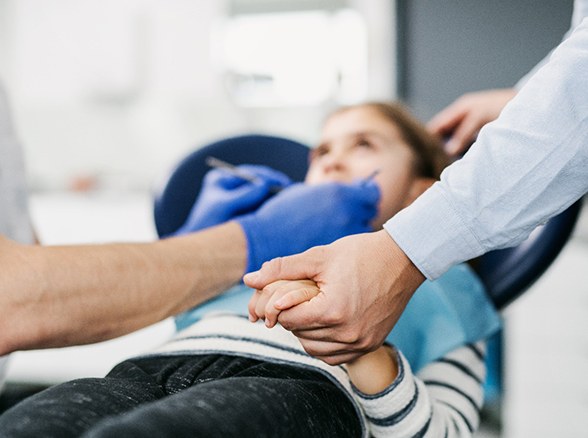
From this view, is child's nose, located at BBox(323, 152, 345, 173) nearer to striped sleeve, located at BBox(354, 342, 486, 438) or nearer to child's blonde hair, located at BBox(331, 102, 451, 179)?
child's blonde hair, located at BBox(331, 102, 451, 179)

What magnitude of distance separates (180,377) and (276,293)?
6.2 inches

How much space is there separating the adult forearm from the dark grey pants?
5 cm

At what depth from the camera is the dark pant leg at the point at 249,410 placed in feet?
1.44

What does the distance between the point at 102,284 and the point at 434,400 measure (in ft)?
1.17

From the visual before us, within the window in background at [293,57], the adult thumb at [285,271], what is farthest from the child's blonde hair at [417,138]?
the window in background at [293,57]

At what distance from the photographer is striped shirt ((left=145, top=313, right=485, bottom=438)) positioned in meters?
0.58

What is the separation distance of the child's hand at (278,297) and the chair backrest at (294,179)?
1.46 feet

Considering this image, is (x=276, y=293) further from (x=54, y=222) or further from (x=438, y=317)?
(x=54, y=222)

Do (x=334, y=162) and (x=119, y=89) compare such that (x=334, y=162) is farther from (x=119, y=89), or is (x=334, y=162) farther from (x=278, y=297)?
(x=119, y=89)

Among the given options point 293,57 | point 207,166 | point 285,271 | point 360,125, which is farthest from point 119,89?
point 285,271

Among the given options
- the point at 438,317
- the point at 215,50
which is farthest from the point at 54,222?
the point at 438,317

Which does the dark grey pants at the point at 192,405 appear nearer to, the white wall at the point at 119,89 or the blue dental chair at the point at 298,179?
the blue dental chair at the point at 298,179

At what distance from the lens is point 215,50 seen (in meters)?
2.33

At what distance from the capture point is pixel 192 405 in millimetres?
472
